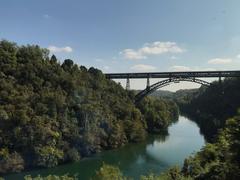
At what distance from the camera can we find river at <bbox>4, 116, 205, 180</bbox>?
2838cm

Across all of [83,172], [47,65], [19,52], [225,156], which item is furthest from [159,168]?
[19,52]

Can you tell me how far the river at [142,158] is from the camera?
28381 mm

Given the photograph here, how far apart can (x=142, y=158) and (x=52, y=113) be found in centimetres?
929

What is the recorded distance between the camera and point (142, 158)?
1369 inches

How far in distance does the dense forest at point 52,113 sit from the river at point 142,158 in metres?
1.13

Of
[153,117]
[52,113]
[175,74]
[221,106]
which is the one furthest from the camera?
[153,117]

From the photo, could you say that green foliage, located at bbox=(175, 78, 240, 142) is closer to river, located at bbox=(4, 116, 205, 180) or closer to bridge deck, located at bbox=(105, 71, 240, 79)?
river, located at bbox=(4, 116, 205, 180)

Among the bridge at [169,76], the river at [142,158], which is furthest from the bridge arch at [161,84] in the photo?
the river at [142,158]

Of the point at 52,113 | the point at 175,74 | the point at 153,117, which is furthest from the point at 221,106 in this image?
the point at 52,113

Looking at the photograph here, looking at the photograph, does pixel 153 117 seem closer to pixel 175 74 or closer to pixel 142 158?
pixel 175 74

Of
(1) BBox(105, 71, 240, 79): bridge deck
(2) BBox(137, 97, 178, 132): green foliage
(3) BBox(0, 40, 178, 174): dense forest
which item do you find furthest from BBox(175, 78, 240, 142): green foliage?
(3) BBox(0, 40, 178, 174): dense forest

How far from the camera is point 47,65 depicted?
39.6m

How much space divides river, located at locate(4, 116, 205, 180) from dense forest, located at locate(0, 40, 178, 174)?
3.72 ft

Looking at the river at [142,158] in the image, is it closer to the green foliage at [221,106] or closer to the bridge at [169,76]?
the green foliage at [221,106]
